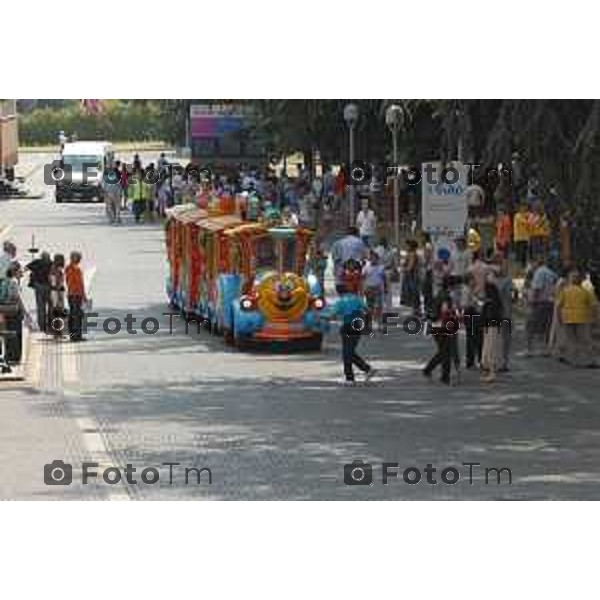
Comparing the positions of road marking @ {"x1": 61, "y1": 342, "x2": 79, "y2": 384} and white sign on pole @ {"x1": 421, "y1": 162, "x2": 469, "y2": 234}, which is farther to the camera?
white sign on pole @ {"x1": 421, "y1": 162, "x2": 469, "y2": 234}

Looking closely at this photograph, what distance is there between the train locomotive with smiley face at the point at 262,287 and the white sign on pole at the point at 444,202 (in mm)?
3504

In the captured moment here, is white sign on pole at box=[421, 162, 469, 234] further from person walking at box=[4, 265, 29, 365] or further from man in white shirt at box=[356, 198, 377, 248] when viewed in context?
person walking at box=[4, 265, 29, 365]

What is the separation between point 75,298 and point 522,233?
10.00 m

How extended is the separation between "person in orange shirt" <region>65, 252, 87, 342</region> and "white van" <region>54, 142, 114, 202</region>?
109ft

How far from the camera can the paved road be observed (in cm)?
1738

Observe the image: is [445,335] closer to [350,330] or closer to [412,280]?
[350,330]

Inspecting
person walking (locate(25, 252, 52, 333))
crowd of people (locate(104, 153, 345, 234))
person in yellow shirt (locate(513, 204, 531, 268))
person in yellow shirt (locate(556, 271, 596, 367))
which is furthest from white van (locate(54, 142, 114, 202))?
person in yellow shirt (locate(556, 271, 596, 367))

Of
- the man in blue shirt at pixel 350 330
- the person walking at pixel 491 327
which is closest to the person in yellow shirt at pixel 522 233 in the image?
the person walking at pixel 491 327

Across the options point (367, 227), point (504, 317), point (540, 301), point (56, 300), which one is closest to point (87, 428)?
point (504, 317)

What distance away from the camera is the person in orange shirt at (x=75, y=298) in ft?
97.7

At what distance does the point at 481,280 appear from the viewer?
26016 millimetres

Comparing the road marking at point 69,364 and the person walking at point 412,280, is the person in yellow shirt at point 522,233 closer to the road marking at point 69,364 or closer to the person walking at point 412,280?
the person walking at point 412,280

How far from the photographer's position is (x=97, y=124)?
74625 mm

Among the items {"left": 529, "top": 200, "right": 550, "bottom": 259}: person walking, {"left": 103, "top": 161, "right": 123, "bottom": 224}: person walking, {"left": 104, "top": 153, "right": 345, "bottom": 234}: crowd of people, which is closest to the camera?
{"left": 529, "top": 200, "right": 550, "bottom": 259}: person walking
